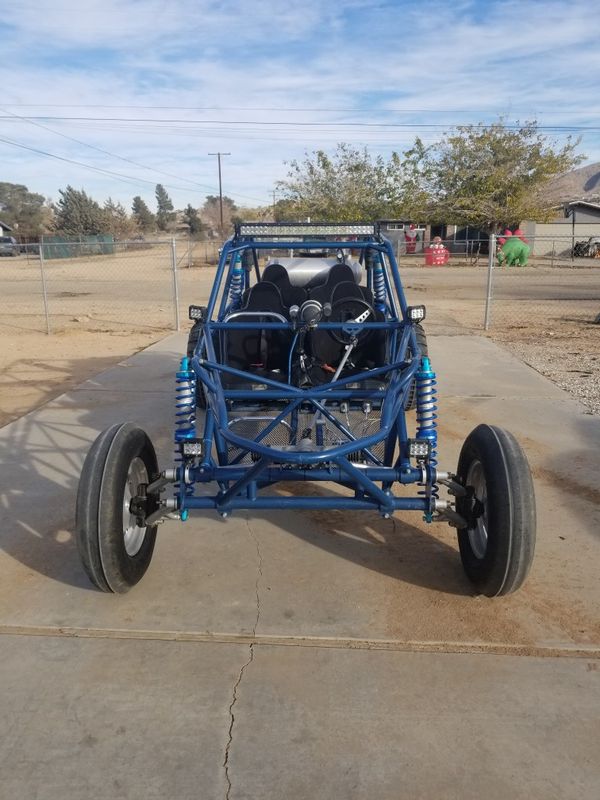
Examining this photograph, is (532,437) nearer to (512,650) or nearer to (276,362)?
(276,362)

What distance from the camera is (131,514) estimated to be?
138 inches

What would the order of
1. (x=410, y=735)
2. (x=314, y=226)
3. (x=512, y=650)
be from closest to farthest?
(x=410, y=735), (x=512, y=650), (x=314, y=226)

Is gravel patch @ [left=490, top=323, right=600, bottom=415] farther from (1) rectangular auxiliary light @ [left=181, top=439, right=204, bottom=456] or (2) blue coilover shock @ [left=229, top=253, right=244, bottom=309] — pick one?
(1) rectangular auxiliary light @ [left=181, top=439, right=204, bottom=456]

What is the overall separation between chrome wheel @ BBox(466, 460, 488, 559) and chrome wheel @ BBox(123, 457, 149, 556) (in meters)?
1.67

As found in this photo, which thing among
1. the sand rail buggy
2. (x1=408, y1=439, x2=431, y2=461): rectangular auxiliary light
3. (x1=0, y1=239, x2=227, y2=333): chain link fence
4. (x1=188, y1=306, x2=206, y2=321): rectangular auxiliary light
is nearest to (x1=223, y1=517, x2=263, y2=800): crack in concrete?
the sand rail buggy

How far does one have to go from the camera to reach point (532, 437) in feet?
19.5

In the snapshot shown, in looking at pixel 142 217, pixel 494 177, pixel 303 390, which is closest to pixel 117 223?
pixel 142 217

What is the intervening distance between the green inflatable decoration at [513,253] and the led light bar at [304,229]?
29.3 metres

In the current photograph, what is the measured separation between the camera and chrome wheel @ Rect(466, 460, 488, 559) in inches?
134

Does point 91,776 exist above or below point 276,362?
below

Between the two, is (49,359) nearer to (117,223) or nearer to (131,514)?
(131,514)

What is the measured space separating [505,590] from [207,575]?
60.4 inches

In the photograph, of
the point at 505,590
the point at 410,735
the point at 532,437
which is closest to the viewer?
the point at 410,735

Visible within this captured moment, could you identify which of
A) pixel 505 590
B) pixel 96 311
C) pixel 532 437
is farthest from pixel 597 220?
pixel 505 590
